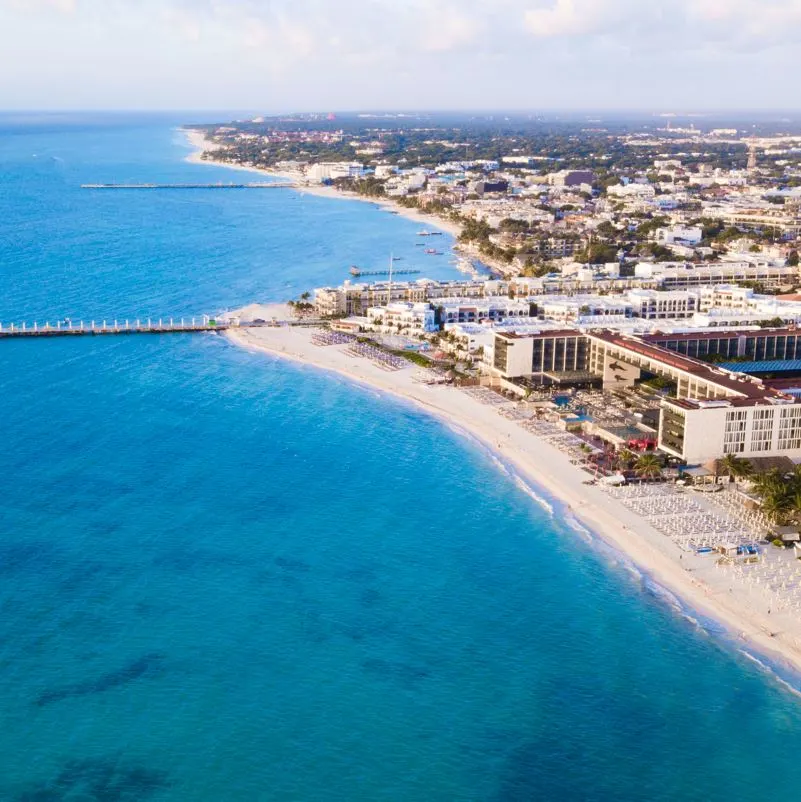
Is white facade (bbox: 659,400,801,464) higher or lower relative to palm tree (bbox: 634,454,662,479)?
higher

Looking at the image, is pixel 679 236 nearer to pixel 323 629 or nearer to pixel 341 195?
pixel 341 195

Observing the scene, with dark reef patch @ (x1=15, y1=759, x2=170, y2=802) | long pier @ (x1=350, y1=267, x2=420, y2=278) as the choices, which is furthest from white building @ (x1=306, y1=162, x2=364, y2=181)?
dark reef patch @ (x1=15, y1=759, x2=170, y2=802)

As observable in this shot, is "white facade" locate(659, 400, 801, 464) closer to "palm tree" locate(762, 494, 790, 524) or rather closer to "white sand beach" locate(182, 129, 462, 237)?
"palm tree" locate(762, 494, 790, 524)

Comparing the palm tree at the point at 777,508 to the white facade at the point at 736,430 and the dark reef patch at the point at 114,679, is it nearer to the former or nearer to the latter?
the white facade at the point at 736,430

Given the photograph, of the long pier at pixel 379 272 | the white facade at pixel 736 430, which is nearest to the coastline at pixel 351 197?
the long pier at pixel 379 272

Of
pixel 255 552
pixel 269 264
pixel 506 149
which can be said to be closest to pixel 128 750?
pixel 255 552

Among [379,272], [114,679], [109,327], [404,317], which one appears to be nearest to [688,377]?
[404,317]

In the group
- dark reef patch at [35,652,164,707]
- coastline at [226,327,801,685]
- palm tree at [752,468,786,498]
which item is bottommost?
dark reef patch at [35,652,164,707]
